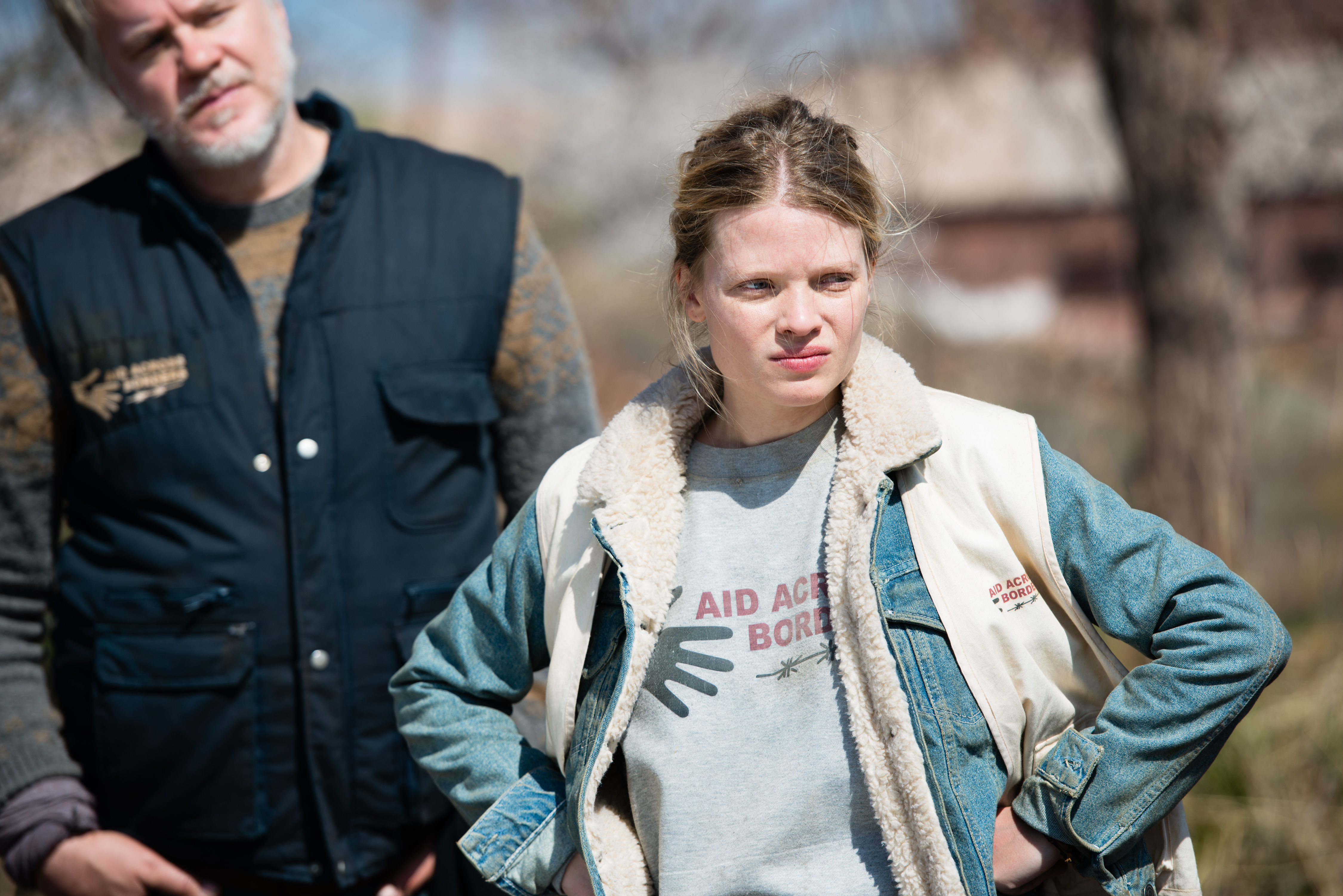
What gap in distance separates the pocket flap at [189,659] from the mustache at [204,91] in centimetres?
99

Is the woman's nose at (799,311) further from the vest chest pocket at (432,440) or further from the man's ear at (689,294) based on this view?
the vest chest pocket at (432,440)

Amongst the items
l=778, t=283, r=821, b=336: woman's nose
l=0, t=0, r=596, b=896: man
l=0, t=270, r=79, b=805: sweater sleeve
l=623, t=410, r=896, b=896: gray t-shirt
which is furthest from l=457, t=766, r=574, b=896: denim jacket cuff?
l=0, t=270, r=79, b=805: sweater sleeve

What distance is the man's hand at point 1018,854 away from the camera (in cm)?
153

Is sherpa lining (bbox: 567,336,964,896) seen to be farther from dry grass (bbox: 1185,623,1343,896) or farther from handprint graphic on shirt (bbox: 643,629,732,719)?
dry grass (bbox: 1185,623,1343,896)

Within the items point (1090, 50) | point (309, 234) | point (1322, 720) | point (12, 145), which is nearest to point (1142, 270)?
point (1090, 50)

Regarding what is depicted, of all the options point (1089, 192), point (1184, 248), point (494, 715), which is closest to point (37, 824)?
point (494, 715)

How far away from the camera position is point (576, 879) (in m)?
1.65

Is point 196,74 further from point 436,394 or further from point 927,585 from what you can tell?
point 927,585

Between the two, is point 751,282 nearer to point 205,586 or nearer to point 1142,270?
point 205,586

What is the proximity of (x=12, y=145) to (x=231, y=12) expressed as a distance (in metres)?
2.26

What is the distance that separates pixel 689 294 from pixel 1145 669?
2.80 ft

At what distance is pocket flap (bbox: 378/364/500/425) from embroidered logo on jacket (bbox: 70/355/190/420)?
38 centimetres

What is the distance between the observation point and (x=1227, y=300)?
467 cm

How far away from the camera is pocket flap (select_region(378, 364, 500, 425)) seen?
2.10 m
